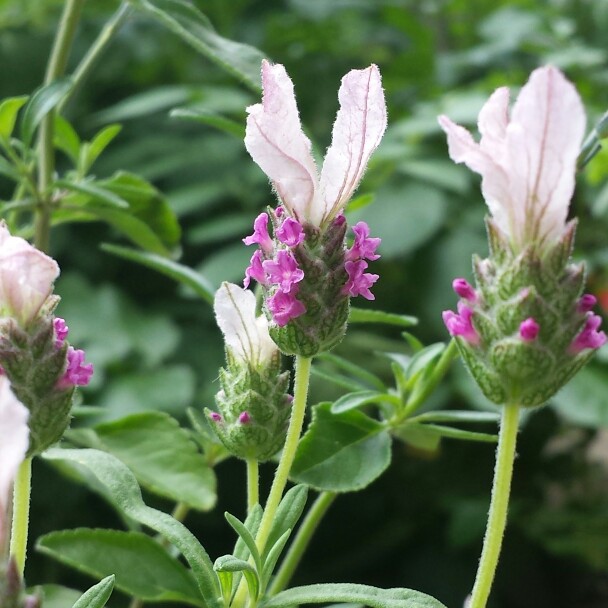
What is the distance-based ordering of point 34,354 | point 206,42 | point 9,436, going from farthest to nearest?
point 206,42
point 34,354
point 9,436

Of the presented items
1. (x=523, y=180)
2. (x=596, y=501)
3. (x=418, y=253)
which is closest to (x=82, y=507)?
(x=418, y=253)

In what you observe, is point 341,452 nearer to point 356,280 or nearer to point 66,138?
point 356,280

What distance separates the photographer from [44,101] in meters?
0.52

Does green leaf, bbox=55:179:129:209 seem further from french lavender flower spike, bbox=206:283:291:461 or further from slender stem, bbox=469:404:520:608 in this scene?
slender stem, bbox=469:404:520:608

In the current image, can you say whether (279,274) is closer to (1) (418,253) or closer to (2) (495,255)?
(2) (495,255)

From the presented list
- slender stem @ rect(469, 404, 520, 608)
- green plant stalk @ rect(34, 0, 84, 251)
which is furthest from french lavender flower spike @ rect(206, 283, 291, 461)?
green plant stalk @ rect(34, 0, 84, 251)

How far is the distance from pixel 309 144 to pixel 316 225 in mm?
28

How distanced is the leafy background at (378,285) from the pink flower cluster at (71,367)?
692 mm

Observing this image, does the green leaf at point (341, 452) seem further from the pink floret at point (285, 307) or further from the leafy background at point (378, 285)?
the leafy background at point (378, 285)

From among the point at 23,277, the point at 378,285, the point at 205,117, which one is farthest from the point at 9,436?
the point at 378,285

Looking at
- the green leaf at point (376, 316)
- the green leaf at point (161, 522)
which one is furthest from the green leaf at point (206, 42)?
the green leaf at point (161, 522)

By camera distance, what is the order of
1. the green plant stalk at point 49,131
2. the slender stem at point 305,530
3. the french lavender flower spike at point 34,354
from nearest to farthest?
the french lavender flower spike at point 34,354
the slender stem at point 305,530
the green plant stalk at point 49,131

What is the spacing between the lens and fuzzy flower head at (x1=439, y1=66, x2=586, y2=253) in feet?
0.94

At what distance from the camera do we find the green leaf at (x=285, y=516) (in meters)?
0.37
